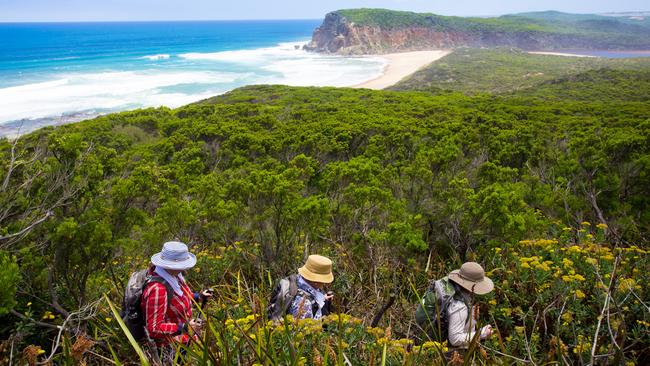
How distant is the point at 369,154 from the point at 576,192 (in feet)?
15.9

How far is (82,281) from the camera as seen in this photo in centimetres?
457

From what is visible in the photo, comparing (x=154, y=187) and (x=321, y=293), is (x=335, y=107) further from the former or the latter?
(x=321, y=293)

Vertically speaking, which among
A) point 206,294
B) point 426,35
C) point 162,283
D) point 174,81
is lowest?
point 174,81

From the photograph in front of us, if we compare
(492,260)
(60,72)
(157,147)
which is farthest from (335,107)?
(60,72)

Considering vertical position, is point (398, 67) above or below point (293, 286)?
below

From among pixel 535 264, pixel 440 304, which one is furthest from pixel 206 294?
pixel 535 264

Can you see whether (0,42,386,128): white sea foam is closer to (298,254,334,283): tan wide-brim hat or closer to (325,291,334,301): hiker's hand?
(298,254,334,283): tan wide-brim hat

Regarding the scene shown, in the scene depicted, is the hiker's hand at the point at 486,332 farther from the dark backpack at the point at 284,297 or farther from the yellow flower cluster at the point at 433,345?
the dark backpack at the point at 284,297

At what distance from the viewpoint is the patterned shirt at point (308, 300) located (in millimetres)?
3436

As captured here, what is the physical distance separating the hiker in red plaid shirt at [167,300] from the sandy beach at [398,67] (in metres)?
48.6

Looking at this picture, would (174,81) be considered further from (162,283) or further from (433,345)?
(433,345)

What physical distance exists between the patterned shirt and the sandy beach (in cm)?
4832

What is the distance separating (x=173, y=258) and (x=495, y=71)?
62.6 meters

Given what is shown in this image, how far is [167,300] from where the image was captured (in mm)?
3258
